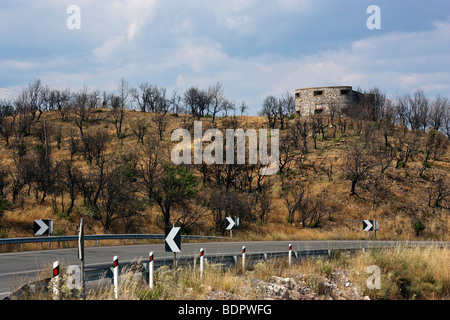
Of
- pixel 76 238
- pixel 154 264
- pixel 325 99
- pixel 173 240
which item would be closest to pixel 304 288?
pixel 173 240

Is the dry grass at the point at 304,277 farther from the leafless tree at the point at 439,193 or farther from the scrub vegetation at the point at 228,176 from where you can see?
the leafless tree at the point at 439,193

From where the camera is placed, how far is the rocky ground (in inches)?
433

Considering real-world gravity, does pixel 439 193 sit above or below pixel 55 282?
below

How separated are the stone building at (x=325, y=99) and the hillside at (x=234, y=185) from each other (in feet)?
25.0

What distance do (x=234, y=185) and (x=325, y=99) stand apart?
121 ft

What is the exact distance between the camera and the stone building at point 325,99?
249 feet

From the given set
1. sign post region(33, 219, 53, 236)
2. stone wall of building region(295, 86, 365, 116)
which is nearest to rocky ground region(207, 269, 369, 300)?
sign post region(33, 219, 53, 236)

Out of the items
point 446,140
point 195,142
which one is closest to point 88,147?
point 195,142

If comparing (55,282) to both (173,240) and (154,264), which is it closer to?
(173,240)

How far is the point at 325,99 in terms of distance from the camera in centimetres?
7731

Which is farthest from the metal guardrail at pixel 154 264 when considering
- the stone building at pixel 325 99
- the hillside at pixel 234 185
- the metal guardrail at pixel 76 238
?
the stone building at pixel 325 99

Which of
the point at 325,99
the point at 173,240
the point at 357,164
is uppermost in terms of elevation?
the point at 325,99
